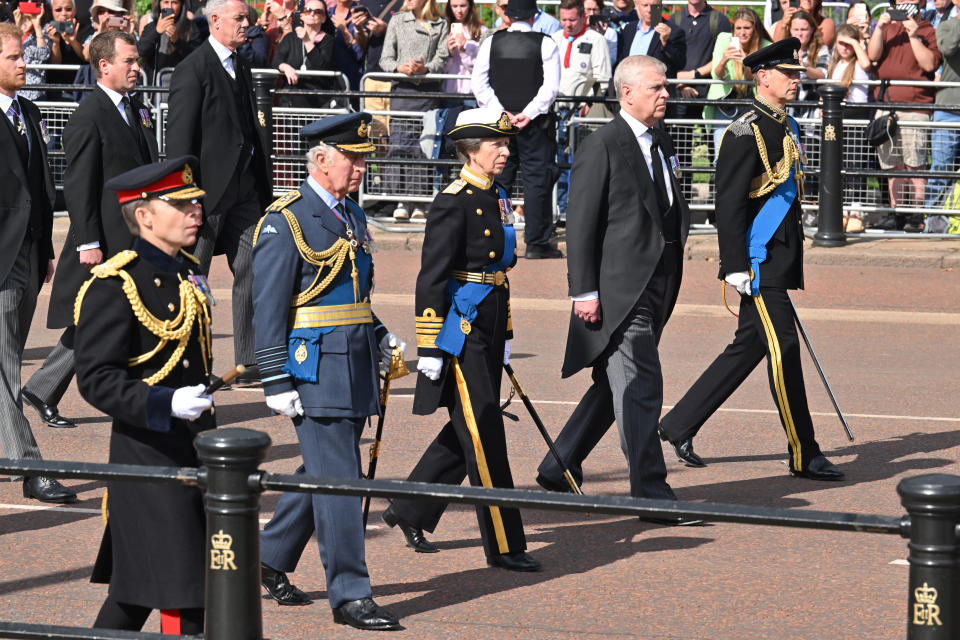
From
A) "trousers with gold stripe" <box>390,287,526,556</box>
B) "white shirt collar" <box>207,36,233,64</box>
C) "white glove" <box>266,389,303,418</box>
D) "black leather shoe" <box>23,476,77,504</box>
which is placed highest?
"white shirt collar" <box>207,36,233,64</box>

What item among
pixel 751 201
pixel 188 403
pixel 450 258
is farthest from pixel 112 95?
pixel 188 403

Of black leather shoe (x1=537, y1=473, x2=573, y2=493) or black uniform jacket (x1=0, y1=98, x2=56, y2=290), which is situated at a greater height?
black uniform jacket (x1=0, y1=98, x2=56, y2=290)

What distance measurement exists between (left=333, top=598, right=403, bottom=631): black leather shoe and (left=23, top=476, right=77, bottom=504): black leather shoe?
7.52 ft

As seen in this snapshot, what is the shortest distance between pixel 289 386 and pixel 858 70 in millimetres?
10600

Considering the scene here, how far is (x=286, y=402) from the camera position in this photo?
229 inches

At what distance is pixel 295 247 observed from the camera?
5930 millimetres

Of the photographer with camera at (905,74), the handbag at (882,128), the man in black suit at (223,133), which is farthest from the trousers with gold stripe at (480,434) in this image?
the photographer with camera at (905,74)

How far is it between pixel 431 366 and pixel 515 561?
862mm

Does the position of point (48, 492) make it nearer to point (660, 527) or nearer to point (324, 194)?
point (324, 194)

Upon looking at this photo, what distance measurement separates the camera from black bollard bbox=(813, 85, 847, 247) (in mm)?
14570

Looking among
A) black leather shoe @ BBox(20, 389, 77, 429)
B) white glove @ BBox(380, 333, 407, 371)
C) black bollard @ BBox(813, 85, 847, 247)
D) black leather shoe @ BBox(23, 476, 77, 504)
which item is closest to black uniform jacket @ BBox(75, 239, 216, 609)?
white glove @ BBox(380, 333, 407, 371)

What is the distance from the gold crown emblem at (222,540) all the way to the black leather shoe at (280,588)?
1.92 m

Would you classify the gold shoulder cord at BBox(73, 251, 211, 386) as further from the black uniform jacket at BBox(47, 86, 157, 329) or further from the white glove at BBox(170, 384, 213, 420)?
the black uniform jacket at BBox(47, 86, 157, 329)

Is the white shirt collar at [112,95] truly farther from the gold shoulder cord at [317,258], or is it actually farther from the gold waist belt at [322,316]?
the gold waist belt at [322,316]
